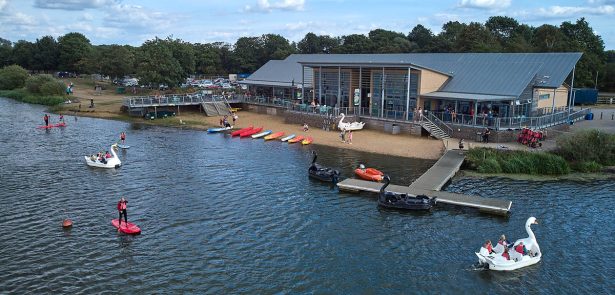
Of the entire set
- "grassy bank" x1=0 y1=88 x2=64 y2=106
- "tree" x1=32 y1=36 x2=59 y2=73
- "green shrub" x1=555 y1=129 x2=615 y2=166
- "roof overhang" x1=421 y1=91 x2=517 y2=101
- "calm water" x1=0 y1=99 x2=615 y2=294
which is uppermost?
"tree" x1=32 y1=36 x2=59 y2=73

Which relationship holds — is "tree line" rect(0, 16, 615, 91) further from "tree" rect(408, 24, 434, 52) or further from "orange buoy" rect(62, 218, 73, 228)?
"orange buoy" rect(62, 218, 73, 228)

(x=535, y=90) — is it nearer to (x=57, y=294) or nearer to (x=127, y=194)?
(x=127, y=194)

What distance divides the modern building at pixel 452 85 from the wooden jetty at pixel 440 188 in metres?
11.0

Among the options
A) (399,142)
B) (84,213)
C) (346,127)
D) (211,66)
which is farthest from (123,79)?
(84,213)

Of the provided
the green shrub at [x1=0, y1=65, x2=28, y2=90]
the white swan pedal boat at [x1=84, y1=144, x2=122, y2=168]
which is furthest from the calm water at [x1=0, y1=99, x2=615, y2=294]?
the green shrub at [x1=0, y1=65, x2=28, y2=90]

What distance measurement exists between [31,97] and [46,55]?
166ft

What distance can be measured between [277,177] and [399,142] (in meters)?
15.3

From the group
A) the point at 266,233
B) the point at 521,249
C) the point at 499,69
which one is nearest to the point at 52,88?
the point at 499,69

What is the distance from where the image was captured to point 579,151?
37.8 metres

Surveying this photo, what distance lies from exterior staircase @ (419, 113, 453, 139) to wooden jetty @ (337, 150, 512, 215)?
830 centimetres

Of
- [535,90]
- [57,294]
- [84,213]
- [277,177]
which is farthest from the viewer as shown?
[535,90]

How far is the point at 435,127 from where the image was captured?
159 feet

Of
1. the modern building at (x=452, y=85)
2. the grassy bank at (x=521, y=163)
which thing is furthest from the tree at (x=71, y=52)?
the grassy bank at (x=521, y=163)

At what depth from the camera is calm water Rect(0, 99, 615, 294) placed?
67.0 feet
